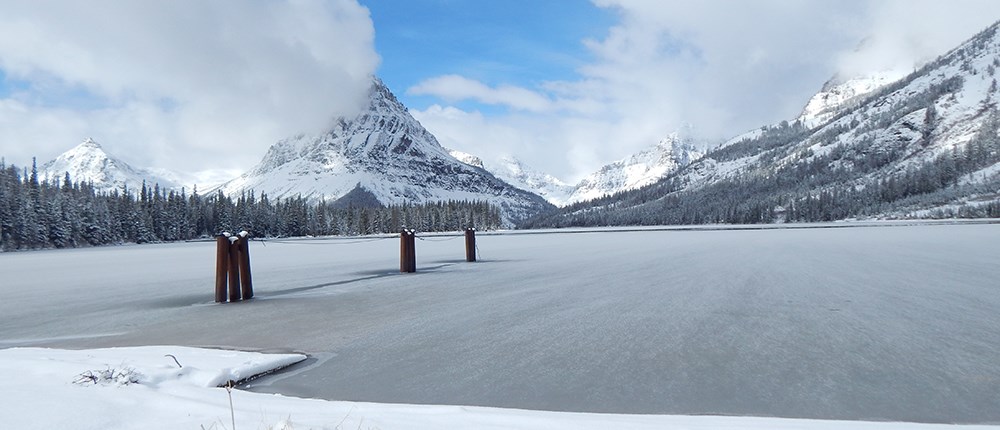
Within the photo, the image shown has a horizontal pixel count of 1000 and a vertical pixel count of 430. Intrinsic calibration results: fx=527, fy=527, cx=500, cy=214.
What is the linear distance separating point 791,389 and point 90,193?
135 metres

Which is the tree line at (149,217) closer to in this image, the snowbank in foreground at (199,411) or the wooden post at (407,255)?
the wooden post at (407,255)

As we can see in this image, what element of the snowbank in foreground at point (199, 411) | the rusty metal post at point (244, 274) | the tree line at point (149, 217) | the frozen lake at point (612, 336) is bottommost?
the frozen lake at point (612, 336)

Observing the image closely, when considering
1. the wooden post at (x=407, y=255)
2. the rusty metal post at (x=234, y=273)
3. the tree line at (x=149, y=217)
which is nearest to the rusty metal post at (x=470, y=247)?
the wooden post at (x=407, y=255)

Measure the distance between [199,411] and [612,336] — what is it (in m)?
6.02

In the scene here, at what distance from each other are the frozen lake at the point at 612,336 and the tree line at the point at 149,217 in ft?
280

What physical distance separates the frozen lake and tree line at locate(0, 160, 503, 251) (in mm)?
85287

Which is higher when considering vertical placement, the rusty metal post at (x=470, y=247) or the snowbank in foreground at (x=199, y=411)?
the rusty metal post at (x=470, y=247)

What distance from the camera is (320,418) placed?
4.32 metres

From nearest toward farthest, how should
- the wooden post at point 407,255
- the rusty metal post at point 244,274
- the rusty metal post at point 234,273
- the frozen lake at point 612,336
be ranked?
the frozen lake at point 612,336
the rusty metal post at point 234,273
the rusty metal post at point 244,274
the wooden post at point 407,255

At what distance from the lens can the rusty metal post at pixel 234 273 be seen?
13.6 m

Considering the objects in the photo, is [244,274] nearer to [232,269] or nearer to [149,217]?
[232,269]

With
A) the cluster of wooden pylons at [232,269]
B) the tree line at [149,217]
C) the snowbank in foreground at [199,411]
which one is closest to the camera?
the snowbank in foreground at [199,411]

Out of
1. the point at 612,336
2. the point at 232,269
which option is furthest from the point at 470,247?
the point at 612,336

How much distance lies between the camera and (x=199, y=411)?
4.58 m
